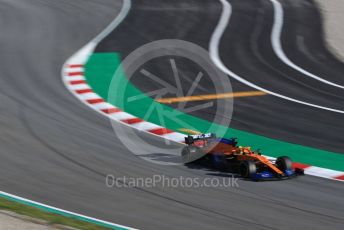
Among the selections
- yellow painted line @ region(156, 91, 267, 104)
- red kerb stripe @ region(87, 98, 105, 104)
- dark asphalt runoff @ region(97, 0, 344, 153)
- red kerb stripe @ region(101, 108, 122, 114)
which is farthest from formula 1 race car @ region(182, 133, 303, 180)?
red kerb stripe @ region(87, 98, 105, 104)

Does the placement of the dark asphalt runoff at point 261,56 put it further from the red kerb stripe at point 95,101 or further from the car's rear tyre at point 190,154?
the car's rear tyre at point 190,154

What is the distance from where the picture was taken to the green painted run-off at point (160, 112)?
13203 millimetres

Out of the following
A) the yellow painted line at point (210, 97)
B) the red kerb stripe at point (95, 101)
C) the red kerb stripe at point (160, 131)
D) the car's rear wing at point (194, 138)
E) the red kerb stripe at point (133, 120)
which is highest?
the yellow painted line at point (210, 97)

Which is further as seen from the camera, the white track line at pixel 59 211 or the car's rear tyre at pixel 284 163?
the car's rear tyre at pixel 284 163

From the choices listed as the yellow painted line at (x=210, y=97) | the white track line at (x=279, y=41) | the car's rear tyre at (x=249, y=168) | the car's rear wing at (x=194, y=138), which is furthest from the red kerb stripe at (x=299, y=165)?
the white track line at (x=279, y=41)

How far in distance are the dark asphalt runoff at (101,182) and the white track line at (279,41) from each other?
129 inches

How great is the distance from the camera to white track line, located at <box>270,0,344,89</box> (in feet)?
61.0

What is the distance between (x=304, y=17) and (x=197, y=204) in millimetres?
15171

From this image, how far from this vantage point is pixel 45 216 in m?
9.35

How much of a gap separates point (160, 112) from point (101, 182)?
4.46m

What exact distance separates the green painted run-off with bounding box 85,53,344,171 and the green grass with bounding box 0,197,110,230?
5.08 meters

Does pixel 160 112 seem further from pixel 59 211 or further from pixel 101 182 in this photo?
pixel 59 211

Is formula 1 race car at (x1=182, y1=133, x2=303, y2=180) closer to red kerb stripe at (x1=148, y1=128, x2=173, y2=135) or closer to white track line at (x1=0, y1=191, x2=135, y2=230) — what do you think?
red kerb stripe at (x1=148, y1=128, x2=173, y2=135)

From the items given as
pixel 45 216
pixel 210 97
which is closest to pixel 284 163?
pixel 45 216
